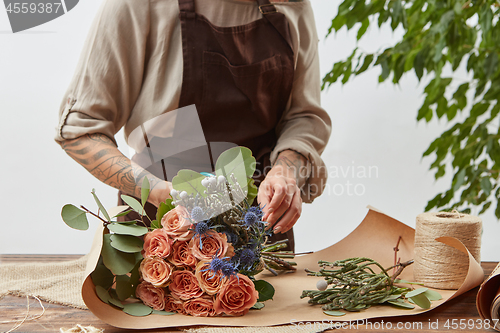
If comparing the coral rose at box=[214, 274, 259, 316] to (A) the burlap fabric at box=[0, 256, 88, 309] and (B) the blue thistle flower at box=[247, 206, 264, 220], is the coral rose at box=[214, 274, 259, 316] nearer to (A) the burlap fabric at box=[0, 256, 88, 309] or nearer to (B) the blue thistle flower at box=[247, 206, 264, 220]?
(B) the blue thistle flower at box=[247, 206, 264, 220]

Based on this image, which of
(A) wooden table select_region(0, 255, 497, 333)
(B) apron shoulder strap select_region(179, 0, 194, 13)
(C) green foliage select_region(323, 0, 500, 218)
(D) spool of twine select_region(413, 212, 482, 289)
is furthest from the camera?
(C) green foliage select_region(323, 0, 500, 218)

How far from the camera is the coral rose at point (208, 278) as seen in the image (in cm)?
51

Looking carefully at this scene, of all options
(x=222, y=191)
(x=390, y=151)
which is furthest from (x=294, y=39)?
(x=390, y=151)

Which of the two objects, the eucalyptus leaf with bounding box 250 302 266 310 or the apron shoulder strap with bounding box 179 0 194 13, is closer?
the eucalyptus leaf with bounding box 250 302 266 310

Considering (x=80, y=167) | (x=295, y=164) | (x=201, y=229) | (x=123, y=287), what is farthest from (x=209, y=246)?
(x=80, y=167)

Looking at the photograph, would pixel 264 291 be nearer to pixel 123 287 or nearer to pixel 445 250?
pixel 123 287

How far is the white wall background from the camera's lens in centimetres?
126

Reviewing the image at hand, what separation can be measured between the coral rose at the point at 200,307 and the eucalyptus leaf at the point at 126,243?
98 mm

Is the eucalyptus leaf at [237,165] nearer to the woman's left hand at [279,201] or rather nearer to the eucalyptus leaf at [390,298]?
the woman's left hand at [279,201]

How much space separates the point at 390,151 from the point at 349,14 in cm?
89

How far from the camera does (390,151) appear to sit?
185cm

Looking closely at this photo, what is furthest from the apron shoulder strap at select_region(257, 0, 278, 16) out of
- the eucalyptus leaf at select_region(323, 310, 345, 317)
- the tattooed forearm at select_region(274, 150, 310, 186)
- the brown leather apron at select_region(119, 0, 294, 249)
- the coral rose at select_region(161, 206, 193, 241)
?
the eucalyptus leaf at select_region(323, 310, 345, 317)

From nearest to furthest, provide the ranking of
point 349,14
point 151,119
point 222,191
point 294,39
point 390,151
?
1. point 222,191
2. point 151,119
3. point 294,39
4. point 349,14
5. point 390,151

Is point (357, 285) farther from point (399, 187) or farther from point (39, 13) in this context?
point (399, 187)
